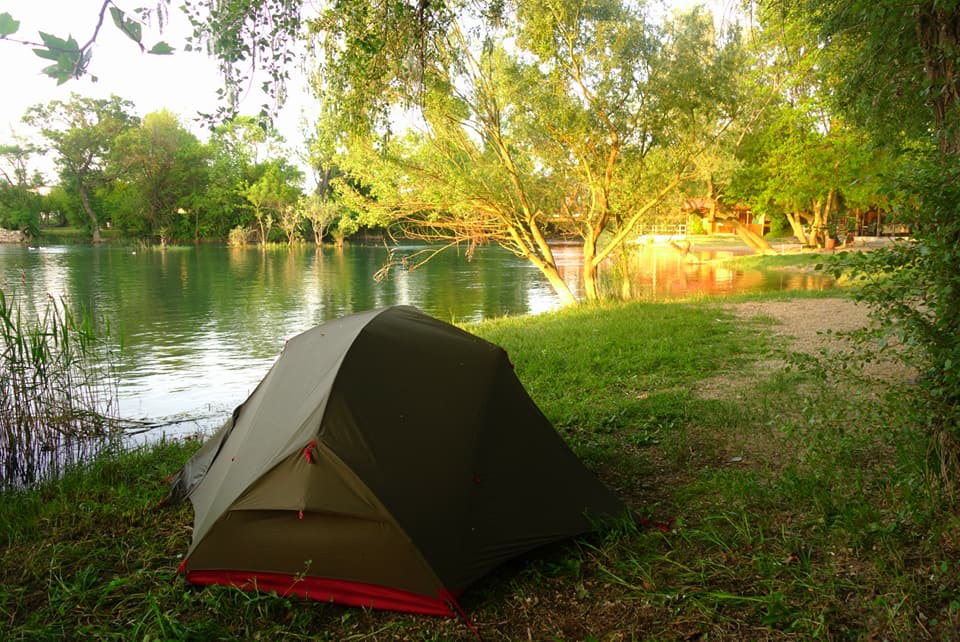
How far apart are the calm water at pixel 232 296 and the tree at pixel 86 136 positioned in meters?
22.9

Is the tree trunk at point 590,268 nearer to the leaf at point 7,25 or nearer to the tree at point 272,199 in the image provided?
the leaf at point 7,25

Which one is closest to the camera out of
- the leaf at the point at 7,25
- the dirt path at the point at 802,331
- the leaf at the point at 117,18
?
the leaf at the point at 7,25

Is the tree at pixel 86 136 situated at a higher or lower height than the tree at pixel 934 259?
higher

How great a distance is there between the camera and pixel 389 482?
3.63 meters

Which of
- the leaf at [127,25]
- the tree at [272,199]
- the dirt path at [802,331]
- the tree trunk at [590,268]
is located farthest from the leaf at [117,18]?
the tree at [272,199]

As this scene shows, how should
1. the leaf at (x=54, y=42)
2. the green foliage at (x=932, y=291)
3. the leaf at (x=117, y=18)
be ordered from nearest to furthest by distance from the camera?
the leaf at (x=54, y=42)
the leaf at (x=117, y=18)
the green foliage at (x=932, y=291)

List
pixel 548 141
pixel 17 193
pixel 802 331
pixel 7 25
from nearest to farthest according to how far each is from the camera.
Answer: pixel 7 25
pixel 802 331
pixel 548 141
pixel 17 193

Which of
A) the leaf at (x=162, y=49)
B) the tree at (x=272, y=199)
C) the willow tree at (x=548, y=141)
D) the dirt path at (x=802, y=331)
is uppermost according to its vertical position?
the tree at (x=272, y=199)

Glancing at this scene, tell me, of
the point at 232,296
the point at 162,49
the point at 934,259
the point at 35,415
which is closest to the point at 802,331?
the point at 934,259

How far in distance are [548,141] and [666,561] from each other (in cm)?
1163

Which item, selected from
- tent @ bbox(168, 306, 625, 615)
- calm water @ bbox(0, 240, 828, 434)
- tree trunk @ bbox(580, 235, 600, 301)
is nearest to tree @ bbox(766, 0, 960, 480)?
tent @ bbox(168, 306, 625, 615)

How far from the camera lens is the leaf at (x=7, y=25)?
7.10 feet

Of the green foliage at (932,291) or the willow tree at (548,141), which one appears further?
the willow tree at (548,141)

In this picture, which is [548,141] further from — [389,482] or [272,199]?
[272,199]
